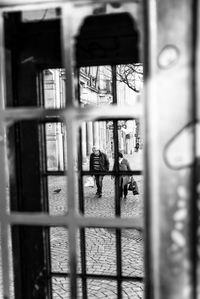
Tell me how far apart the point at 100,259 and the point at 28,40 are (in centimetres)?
381

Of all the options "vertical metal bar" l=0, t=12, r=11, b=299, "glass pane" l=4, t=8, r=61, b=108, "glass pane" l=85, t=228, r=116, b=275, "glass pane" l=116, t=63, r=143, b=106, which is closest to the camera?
"vertical metal bar" l=0, t=12, r=11, b=299

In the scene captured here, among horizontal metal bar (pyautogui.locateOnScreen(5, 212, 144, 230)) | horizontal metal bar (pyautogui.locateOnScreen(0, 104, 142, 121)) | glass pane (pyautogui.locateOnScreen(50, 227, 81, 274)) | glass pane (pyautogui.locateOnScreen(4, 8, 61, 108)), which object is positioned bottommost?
glass pane (pyautogui.locateOnScreen(50, 227, 81, 274))

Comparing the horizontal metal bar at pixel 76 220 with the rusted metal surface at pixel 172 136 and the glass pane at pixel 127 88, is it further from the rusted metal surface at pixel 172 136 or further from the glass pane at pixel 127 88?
the glass pane at pixel 127 88

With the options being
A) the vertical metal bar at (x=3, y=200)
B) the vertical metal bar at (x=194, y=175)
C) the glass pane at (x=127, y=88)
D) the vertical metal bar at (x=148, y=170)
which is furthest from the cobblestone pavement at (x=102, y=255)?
the vertical metal bar at (x=194, y=175)

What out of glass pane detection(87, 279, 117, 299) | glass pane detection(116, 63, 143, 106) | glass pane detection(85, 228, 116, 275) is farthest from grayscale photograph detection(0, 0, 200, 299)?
glass pane detection(85, 228, 116, 275)

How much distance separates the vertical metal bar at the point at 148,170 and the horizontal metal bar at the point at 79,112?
0.07 metres

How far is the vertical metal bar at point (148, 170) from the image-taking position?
1.36 m

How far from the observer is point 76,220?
5.03 feet

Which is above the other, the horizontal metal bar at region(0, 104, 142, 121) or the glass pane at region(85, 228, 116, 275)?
the horizontal metal bar at region(0, 104, 142, 121)

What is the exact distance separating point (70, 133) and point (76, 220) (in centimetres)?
36

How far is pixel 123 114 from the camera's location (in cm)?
142

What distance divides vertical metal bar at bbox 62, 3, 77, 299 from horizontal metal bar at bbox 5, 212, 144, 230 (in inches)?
0.8

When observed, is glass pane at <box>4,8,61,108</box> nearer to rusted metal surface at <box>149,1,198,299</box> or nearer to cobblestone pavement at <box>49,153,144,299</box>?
rusted metal surface at <box>149,1,198,299</box>

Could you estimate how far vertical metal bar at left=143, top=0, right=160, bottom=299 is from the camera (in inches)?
53.4
